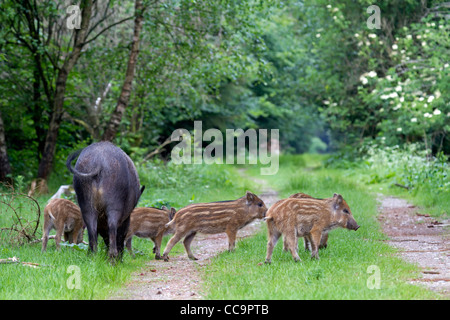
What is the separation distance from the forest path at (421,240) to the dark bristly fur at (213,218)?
2262 millimetres

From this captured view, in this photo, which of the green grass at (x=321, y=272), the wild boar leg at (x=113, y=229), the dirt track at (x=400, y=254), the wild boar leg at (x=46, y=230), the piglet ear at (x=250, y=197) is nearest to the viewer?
the green grass at (x=321, y=272)

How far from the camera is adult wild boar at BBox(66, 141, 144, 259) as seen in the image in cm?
733

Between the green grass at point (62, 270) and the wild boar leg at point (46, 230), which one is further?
the wild boar leg at point (46, 230)

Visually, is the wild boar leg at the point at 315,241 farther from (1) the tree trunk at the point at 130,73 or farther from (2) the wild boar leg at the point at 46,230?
(1) the tree trunk at the point at 130,73

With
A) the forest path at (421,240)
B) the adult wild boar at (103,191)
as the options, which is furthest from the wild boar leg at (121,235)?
the forest path at (421,240)

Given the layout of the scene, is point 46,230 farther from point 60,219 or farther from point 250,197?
point 250,197

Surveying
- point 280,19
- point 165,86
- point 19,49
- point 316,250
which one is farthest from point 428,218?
point 280,19

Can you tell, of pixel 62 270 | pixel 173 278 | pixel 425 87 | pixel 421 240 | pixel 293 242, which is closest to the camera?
pixel 62 270

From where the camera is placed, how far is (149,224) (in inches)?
359

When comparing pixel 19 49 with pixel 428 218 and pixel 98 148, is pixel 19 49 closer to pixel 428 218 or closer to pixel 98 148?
pixel 98 148

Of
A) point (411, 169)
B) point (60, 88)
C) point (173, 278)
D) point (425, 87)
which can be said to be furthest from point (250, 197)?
point (425, 87)

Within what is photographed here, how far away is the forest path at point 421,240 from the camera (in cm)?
662

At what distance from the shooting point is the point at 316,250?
7.84 m

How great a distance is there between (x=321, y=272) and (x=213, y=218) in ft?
8.86
